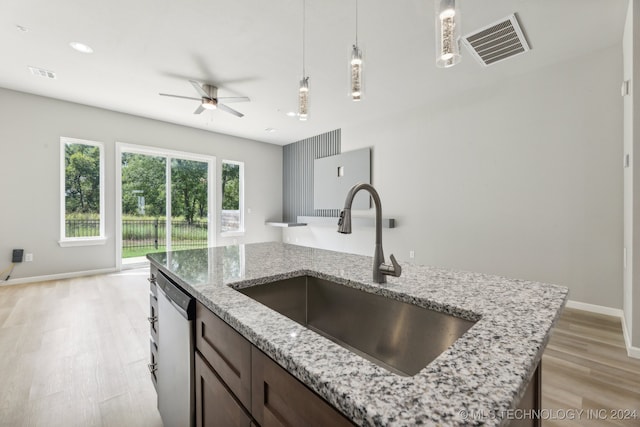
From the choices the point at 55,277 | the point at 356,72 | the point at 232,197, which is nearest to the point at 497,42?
the point at 356,72

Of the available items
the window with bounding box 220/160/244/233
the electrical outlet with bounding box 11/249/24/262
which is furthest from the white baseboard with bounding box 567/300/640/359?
the electrical outlet with bounding box 11/249/24/262

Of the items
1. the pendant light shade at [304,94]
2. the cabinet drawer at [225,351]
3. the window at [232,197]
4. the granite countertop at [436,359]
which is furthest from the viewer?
the window at [232,197]

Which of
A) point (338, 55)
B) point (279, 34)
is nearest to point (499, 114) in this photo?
point (338, 55)

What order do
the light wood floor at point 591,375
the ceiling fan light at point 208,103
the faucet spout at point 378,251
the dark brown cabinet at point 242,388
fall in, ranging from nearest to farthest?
the dark brown cabinet at point 242,388 < the faucet spout at point 378,251 < the light wood floor at point 591,375 < the ceiling fan light at point 208,103

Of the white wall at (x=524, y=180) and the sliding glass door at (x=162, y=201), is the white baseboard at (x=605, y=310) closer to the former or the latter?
the white wall at (x=524, y=180)

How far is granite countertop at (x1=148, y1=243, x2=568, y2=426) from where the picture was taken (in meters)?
0.42

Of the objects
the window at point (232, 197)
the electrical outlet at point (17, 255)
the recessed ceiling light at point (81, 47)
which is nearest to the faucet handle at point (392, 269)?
the recessed ceiling light at point (81, 47)

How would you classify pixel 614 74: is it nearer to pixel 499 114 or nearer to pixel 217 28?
pixel 499 114

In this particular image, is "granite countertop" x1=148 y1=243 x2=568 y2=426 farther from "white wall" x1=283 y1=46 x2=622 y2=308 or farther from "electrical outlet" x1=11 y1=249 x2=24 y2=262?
"electrical outlet" x1=11 y1=249 x2=24 y2=262

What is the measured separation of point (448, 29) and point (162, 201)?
5597 millimetres

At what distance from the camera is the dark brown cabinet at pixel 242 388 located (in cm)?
53

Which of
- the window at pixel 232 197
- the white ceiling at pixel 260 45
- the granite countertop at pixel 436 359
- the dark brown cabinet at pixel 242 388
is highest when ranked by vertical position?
the white ceiling at pixel 260 45

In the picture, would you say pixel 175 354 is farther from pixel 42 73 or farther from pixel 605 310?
pixel 42 73

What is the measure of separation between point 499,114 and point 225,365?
4.30 metres
